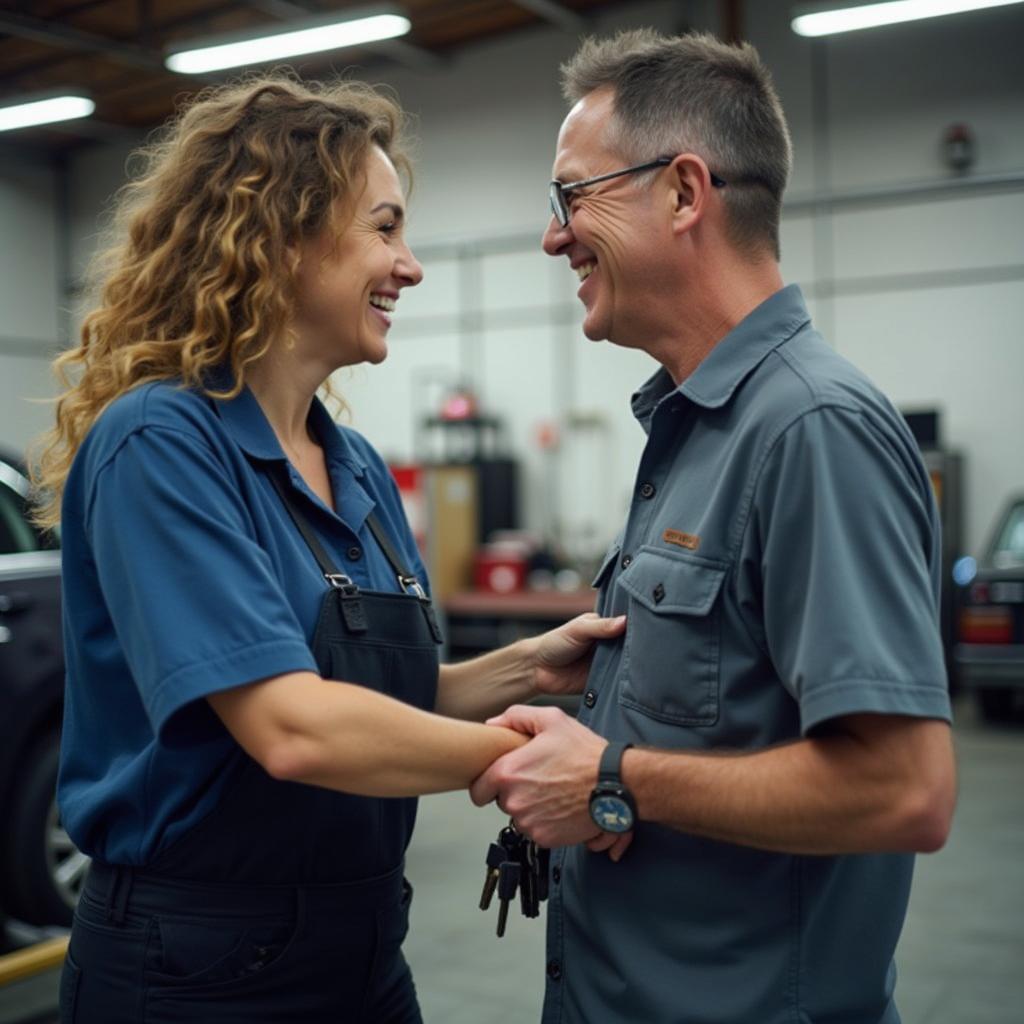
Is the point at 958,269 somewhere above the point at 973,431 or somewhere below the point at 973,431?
above

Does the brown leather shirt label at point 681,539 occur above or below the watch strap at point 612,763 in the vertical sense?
above

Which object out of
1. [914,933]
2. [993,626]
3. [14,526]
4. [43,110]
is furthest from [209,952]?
[43,110]

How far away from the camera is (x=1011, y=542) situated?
7.79 m

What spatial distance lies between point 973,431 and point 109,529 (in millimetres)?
8988

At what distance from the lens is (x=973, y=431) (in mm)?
9492

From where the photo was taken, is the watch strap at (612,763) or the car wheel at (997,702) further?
the car wheel at (997,702)

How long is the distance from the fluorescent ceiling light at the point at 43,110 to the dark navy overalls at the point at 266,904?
33.5 ft

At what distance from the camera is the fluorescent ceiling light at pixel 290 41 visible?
28.6 feet

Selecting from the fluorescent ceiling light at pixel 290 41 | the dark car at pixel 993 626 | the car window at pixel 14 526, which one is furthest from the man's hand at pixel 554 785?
the fluorescent ceiling light at pixel 290 41

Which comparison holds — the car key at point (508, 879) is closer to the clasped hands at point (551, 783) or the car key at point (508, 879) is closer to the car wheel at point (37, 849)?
the clasped hands at point (551, 783)

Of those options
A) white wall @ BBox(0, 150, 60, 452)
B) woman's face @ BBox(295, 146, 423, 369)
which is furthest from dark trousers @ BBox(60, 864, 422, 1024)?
white wall @ BBox(0, 150, 60, 452)

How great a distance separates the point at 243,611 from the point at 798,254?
9427 millimetres

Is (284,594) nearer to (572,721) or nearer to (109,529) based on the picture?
(109,529)

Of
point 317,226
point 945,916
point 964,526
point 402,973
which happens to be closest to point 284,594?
point 317,226
